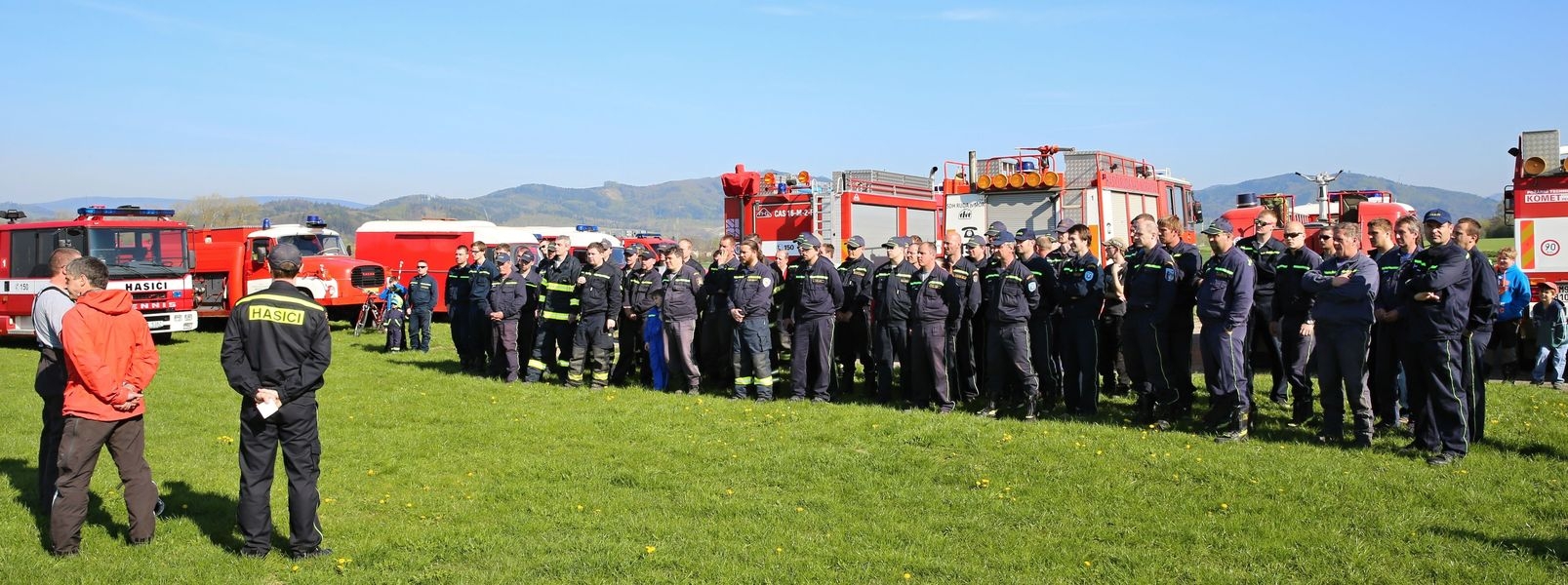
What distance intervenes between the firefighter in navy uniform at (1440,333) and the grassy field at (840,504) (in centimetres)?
29

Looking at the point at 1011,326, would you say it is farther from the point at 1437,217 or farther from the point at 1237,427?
the point at 1437,217

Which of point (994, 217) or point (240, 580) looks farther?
point (994, 217)

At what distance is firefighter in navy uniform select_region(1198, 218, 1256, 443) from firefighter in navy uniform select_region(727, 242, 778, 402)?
4.47 meters

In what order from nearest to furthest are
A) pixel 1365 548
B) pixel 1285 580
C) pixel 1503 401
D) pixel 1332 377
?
pixel 1285 580
pixel 1365 548
pixel 1332 377
pixel 1503 401

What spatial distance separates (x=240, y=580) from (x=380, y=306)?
16407 mm

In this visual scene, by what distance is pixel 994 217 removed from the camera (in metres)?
16.4

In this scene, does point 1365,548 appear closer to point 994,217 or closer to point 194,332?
point 994,217

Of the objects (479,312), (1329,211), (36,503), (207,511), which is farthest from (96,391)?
(1329,211)

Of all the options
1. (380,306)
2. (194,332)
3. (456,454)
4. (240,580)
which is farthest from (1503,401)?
(194,332)

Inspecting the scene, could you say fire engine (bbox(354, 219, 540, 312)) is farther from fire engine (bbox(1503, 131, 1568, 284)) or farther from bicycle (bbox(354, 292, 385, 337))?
fire engine (bbox(1503, 131, 1568, 284))

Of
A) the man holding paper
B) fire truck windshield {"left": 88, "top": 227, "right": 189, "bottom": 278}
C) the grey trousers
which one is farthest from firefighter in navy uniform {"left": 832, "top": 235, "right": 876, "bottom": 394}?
fire truck windshield {"left": 88, "top": 227, "right": 189, "bottom": 278}

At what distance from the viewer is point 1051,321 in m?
10.4

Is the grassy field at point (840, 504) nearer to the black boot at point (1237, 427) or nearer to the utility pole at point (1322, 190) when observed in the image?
the black boot at point (1237, 427)

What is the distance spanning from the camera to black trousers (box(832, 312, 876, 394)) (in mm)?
11945
